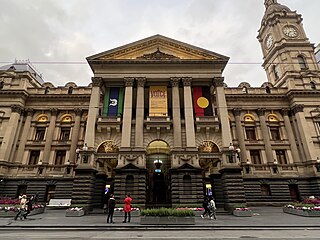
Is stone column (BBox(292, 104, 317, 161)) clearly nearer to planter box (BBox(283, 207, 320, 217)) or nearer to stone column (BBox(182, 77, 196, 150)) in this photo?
planter box (BBox(283, 207, 320, 217))

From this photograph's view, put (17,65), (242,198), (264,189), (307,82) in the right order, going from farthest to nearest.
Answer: (17,65) → (307,82) → (264,189) → (242,198)

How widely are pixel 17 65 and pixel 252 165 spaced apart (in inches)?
1923

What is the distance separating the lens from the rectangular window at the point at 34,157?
108 ft

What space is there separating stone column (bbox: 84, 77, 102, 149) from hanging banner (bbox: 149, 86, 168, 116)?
7030 mm

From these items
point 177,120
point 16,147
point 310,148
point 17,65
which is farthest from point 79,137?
point 310,148

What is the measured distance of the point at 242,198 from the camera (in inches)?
862

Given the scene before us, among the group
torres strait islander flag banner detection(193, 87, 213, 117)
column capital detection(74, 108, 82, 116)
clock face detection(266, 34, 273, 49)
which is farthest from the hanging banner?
clock face detection(266, 34, 273, 49)

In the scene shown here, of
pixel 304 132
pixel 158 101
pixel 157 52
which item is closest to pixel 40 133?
pixel 158 101

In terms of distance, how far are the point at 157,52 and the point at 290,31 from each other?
1308 inches

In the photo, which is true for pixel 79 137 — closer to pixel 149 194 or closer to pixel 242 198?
pixel 149 194

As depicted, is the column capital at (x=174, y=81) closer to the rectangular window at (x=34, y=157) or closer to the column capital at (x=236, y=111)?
the column capital at (x=236, y=111)

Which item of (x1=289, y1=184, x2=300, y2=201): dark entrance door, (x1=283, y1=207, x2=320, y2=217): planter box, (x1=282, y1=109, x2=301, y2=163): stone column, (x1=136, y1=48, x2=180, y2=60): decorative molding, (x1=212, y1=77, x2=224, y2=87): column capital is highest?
(x1=136, y1=48, x2=180, y2=60): decorative molding

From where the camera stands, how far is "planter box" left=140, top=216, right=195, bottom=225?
548 inches

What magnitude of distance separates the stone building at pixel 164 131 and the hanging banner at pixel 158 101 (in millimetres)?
138
